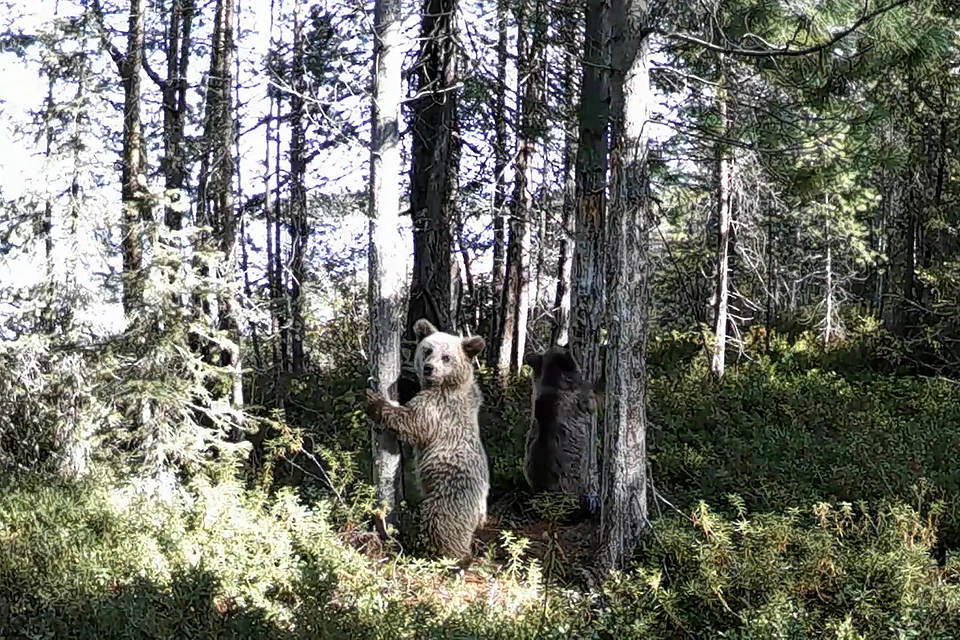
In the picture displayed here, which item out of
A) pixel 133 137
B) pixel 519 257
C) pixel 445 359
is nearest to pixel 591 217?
pixel 445 359

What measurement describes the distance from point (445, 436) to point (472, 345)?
881mm

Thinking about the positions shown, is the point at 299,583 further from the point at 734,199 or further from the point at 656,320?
the point at 656,320

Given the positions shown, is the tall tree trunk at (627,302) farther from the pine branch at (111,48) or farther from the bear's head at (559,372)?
the pine branch at (111,48)

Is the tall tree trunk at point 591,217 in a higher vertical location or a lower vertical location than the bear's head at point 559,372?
higher

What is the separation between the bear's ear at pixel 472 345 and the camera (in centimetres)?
782

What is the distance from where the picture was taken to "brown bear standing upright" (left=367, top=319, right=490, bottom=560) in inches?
292

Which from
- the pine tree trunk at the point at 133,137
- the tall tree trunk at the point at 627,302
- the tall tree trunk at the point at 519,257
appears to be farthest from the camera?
the tall tree trunk at the point at 519,257

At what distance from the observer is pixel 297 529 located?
7117 mm

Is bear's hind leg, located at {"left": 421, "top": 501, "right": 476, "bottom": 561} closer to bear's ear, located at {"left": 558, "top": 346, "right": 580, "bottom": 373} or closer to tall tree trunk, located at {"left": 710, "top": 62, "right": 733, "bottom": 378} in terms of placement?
bear's ear, located at {"left": 558, "top": 346, "right": 580, "bottom": 373}

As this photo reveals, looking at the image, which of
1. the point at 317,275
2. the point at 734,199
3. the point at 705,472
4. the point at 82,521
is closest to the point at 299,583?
the point at 82,521

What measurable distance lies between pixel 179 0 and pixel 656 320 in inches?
733

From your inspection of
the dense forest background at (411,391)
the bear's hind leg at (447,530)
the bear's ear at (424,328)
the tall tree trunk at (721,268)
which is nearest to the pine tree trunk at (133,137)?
the dense forest background at (411,391)

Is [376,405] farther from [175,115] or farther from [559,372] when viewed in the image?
[175,115]

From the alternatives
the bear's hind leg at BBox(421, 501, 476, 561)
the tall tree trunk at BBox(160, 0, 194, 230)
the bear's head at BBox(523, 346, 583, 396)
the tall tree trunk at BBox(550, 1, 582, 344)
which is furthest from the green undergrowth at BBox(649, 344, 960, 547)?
the tall tree trunk at BBox(160, 0, 194, 230)
